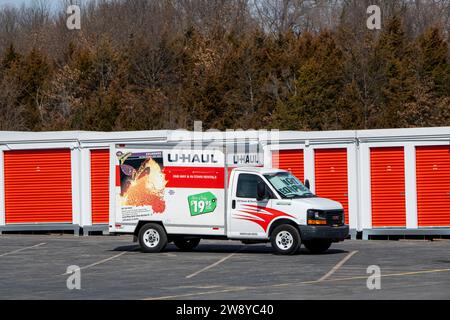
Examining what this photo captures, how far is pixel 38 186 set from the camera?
3209 cm

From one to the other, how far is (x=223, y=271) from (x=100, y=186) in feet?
37.9

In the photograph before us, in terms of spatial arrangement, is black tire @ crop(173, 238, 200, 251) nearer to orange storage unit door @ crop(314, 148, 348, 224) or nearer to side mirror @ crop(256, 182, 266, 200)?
side mirror @ crop(256, 182, 266, 200)

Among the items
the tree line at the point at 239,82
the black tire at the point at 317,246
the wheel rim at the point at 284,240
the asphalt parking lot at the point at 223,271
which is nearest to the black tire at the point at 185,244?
the asphalt parking lot at the point at 223,271

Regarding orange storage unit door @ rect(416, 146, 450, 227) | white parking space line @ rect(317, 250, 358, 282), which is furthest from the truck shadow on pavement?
orange storage unit door @ rect(416, 146, 450, 227)

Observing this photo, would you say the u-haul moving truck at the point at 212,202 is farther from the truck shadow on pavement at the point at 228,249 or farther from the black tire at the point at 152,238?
the truck shadow on pavement at the point at 228,249

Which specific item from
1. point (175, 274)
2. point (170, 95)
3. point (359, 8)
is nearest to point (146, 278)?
point (175, 274)

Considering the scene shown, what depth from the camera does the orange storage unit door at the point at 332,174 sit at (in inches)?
1166

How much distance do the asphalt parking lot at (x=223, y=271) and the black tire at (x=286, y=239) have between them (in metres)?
0.27

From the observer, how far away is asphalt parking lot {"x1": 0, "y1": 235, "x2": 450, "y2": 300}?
16.9 metres

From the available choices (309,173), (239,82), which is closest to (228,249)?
(309,173)

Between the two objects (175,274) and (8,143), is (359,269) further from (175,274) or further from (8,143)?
(8,143)

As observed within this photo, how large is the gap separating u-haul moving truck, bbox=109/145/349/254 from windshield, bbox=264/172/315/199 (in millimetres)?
30

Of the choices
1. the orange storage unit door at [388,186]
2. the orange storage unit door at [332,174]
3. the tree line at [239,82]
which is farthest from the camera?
the tree line at [239,82]

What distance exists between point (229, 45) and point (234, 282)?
47.8 meters
